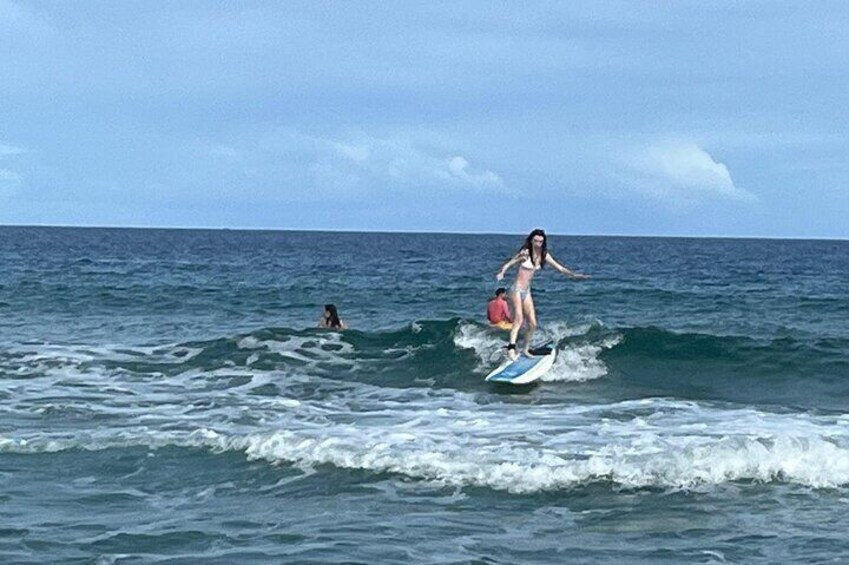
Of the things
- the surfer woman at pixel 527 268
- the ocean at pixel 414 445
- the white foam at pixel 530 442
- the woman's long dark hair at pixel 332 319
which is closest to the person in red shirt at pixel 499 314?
the ocean at pixel 414 445

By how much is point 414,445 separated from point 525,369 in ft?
20.4

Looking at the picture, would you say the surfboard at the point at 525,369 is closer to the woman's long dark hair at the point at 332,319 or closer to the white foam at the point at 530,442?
the white foam at the point at 530,442

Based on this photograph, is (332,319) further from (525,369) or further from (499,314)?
(525,369)

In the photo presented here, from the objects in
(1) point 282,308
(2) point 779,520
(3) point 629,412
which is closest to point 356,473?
(2) point 779,520

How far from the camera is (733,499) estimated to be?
10445 millimetres

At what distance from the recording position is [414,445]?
12570 mm

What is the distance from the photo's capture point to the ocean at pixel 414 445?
8.91m

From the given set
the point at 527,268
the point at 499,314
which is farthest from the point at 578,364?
the point at 527,268

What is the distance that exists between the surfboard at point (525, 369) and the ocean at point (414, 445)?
10.9 inches

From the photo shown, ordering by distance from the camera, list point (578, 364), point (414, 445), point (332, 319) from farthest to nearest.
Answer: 1. point (332, 319)
2. point (578, 364)
3. point (414, 445)

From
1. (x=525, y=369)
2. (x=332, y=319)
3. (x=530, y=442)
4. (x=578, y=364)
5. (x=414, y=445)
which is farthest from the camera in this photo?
(x=332, y=319)

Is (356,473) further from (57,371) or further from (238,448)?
(57,371)

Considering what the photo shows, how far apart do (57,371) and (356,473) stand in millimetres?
9772

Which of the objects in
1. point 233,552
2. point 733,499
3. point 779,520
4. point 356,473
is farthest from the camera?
point 356,473
